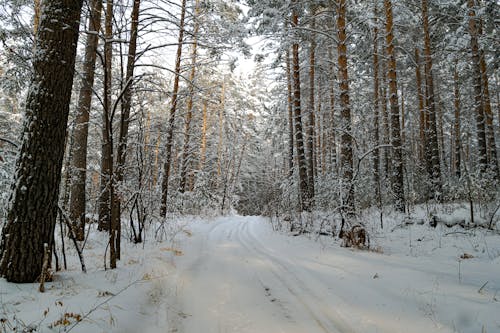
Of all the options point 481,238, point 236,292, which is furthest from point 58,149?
point 481,238

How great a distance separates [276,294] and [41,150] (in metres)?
3.35

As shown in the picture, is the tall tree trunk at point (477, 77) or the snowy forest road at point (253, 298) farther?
the tall tree trunk at point (477, 77)

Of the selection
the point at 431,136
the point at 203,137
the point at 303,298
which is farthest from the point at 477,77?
the point at 203,137

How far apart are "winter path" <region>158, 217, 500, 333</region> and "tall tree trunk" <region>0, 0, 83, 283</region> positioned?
5.54 ft

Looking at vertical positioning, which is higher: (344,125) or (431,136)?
(431,136)

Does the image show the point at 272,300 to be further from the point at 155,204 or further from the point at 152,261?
the point at 155,204

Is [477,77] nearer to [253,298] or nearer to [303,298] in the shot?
[303,298]

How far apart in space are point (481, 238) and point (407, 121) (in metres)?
21.6

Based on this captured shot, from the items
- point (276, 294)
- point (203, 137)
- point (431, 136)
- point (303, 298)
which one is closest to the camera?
point (303, 298)

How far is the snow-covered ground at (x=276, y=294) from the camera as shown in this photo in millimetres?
2549

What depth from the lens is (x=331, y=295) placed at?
11.3 feet

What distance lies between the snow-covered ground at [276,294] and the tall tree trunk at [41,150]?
396mm

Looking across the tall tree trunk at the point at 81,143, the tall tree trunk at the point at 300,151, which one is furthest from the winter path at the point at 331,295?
the tall tree trunk at the point at 300,151

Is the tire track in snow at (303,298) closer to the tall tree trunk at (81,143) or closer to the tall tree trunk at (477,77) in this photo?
the tall tree trunk at (81,143)
